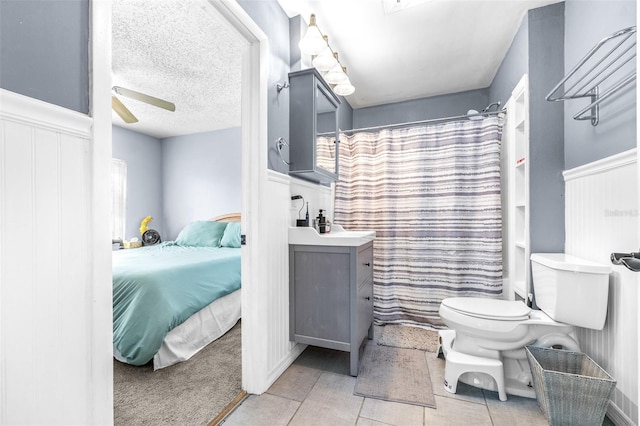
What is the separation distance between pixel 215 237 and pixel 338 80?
2.51 m

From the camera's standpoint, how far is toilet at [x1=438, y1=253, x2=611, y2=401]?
1397mm

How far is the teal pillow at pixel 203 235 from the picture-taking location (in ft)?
12.0

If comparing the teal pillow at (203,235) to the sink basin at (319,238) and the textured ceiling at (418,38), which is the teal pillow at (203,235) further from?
the textured ceiling at (418,38)

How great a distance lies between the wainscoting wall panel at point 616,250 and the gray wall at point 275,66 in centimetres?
171

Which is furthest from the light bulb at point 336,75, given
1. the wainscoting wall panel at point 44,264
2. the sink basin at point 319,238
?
the wainscoting wall panel at point 44,264

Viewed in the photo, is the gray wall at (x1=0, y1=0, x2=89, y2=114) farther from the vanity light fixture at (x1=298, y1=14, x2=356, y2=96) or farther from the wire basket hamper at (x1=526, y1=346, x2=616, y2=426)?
the wire basket hamper at (x1=526, y1=346, x2=616, y2=426)

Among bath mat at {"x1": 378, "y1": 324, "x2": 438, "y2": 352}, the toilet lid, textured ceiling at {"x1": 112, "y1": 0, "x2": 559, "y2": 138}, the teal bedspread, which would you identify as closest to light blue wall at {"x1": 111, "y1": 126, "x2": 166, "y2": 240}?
textured ceiling at {"x1": 112, "y1": 0, "x2": 559, "y2": 138}

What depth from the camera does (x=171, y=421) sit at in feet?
4.54

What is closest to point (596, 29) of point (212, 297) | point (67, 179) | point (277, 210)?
point (277, 210)

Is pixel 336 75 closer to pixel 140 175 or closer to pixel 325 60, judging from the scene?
pixel 325 60

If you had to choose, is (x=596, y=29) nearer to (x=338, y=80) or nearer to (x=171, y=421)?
(x=338, y=80)

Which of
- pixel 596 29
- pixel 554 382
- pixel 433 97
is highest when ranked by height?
pixel 433 97

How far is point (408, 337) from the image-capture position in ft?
7.54

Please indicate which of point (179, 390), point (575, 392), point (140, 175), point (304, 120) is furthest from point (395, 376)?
point (140, 175)
